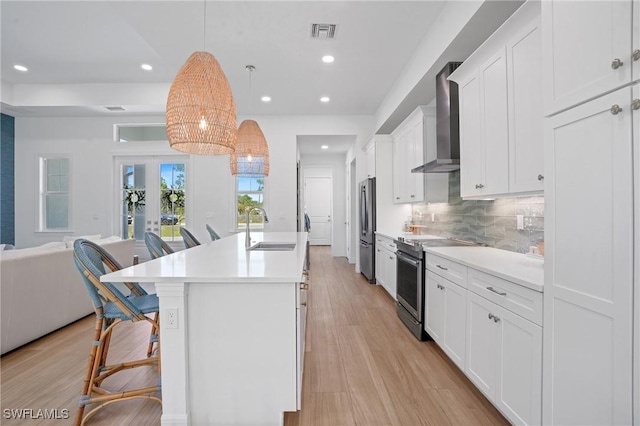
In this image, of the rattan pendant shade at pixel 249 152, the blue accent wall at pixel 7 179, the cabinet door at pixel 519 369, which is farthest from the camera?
the blue accent wall at pixel 7 179

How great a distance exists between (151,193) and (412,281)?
557cm

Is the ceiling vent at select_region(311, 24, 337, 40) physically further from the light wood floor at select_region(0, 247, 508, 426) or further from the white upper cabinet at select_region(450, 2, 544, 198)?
the light wood floor at select_region(0, 247, 508, 426)

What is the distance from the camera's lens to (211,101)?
2148 mm

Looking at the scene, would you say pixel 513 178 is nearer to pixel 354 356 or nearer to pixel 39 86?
pixel 354 356

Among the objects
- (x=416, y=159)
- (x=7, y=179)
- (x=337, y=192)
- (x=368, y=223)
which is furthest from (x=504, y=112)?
(x=7, y=179)

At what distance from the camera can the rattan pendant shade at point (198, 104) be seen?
6.94 feet

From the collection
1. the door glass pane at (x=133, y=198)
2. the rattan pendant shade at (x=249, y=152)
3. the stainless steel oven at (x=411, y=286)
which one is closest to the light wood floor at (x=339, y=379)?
the stainless steel oven at (x=411, y=286)

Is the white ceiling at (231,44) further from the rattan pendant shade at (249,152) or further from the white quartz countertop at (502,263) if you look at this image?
the white quartz countertop at (502,263)

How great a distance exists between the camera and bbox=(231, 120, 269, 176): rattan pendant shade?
3.55 m

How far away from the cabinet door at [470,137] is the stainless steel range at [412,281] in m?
0.66

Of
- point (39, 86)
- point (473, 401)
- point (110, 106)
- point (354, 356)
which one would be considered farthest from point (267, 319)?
point (39, 86)

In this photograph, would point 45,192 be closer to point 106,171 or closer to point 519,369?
point 106,171

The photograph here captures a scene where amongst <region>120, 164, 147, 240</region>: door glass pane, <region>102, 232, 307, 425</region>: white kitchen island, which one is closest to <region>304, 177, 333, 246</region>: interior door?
<region>120, 164, 147, 240</region>: door glass pane

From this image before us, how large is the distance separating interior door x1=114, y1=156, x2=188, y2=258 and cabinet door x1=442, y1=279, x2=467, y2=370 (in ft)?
17.8
